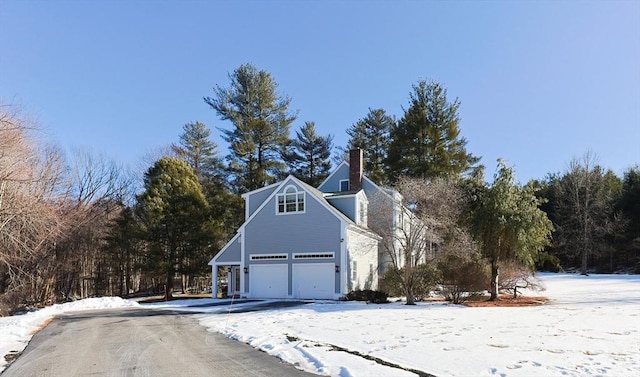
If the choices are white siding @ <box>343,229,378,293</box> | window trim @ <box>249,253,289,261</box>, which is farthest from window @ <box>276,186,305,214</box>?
white siding @ <box>343,229,378,293</box>

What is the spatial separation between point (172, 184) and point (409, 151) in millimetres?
19898

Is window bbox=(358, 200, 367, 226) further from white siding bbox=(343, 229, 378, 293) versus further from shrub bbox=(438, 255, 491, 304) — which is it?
shrub bbox=(438, 255, 491, 304)

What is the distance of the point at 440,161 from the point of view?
130ft

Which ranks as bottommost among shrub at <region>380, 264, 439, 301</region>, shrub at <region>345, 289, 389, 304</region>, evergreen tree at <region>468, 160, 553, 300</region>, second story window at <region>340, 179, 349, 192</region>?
shrub at <region>345, 289, 389, 304</region>

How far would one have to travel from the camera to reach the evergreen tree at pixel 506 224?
23.2m

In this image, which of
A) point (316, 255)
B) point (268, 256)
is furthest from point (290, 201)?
point (316, 255)

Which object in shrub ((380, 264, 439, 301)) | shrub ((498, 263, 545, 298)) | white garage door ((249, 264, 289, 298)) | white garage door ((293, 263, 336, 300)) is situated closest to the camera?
shrub ((380, 264, 439, 301))

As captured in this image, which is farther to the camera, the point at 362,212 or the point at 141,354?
the point at 362,212

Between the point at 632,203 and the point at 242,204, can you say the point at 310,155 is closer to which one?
the point at 242,204

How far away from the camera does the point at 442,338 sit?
11039 millimetres

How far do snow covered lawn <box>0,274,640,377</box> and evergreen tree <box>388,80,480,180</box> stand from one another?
868 inches

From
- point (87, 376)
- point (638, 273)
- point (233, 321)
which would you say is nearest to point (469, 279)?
point (233, 321)

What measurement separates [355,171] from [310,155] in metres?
17.6

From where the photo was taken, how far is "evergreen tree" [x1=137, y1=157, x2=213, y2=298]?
31.7 metres
